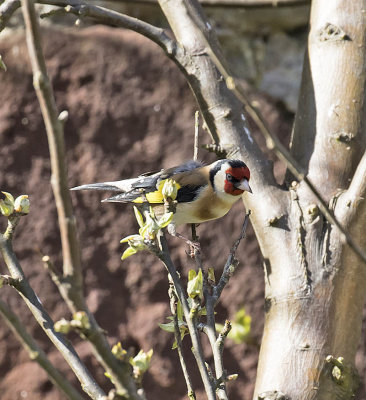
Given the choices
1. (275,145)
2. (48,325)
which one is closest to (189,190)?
(48,325)

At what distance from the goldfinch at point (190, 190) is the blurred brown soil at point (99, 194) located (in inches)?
6.2

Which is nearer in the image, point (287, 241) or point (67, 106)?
point (287, 241)

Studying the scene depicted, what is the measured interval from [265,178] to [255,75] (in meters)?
0.81

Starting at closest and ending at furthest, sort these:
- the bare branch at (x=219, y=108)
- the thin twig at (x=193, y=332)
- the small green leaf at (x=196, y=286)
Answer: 1. the thin twig at (x=193, y=332)
2. the small green leaf at (x=196, y=286)
3. the bare branch at (x=219, y=108)

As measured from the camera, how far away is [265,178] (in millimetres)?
1538

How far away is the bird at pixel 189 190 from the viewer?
5.84ft

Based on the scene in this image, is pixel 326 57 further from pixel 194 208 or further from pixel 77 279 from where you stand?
pixel 77 279

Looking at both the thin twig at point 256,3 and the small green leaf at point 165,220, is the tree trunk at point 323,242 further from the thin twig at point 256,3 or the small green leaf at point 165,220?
the thin twig at point 256,3

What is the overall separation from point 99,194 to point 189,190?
0.32m

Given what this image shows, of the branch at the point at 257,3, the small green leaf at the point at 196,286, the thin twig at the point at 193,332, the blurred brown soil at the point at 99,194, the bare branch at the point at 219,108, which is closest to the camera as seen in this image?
the thin twig at the point at 193,332

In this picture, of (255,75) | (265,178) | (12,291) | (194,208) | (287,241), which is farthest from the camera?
(255,75)

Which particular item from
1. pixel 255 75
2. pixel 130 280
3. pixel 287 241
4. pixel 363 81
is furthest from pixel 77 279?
pixel 255 75

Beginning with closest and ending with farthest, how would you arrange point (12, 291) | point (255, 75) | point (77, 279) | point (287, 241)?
point (77, 279)
point (287, 241)
point (12, 291)
point (255, 75)

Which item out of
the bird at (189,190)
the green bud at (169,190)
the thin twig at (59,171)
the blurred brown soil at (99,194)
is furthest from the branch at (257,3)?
the thin twig at (59,171)
